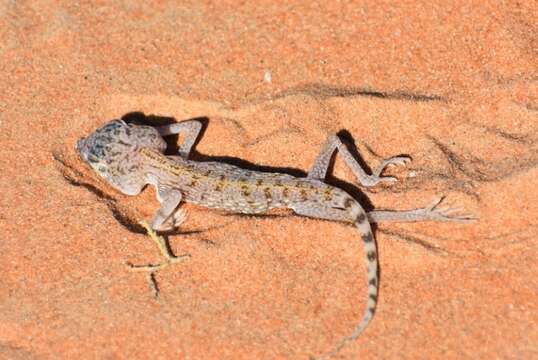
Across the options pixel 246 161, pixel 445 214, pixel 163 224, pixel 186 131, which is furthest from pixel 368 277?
pixel 186 131

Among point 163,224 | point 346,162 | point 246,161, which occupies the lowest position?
point 163,224

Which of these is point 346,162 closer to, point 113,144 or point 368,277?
point 368,277

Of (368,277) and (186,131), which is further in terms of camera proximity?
Answer: (186,131)

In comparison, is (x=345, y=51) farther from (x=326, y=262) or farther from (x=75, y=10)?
(x=75, y=10)

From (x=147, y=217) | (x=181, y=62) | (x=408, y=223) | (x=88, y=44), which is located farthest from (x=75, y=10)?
(x=408, y=223)

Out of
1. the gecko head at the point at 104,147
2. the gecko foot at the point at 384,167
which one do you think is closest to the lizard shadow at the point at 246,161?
the gecko foot at the point at 384,167

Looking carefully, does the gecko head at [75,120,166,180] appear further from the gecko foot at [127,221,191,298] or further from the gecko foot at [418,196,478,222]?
the gecko foot at [418,196,478,222]

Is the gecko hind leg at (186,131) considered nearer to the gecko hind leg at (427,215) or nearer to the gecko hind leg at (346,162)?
the gecko hind leg at (346,162)
